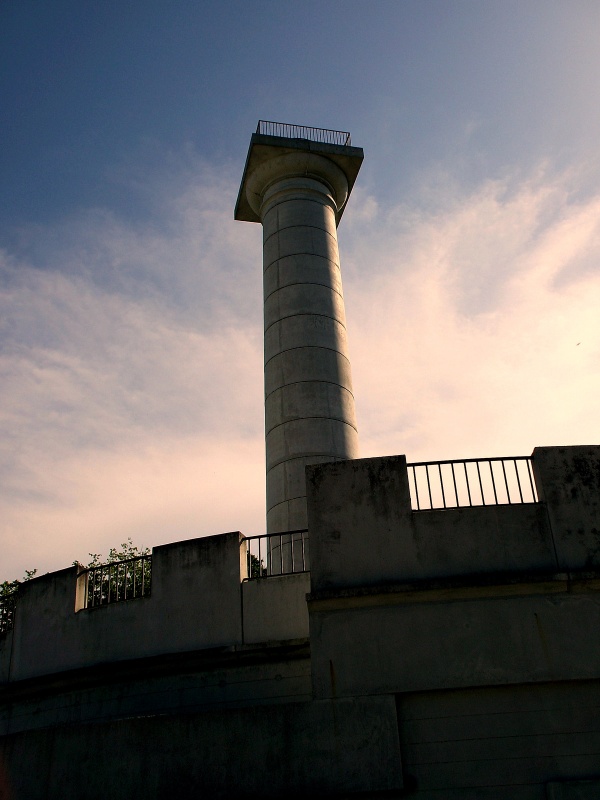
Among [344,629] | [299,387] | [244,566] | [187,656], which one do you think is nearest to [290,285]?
[299,387]

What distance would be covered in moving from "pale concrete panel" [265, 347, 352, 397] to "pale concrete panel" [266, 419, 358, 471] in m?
1.10

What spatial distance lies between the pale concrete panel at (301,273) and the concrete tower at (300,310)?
0.03 meters

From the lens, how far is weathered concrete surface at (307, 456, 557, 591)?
372 inches

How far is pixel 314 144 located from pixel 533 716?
651 inches

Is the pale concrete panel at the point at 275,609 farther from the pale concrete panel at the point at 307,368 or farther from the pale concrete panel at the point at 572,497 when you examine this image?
the pale concrete panel at the point at 307,368

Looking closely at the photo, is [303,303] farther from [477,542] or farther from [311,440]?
[477,542]

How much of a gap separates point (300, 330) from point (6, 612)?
30.0ft

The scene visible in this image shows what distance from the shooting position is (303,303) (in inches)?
741

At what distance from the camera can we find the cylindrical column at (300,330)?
1719 centimetres

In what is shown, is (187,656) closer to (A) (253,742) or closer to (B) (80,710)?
(B) (80,710)

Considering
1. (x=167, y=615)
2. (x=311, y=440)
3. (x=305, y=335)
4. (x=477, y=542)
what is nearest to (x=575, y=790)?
(x=477, y=542)

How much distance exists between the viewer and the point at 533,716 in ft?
28.3

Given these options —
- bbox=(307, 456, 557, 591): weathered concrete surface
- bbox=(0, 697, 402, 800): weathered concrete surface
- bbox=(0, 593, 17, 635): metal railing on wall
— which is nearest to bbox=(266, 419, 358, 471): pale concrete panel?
bbox=(0, 593, 17, 635): metal railing on wall

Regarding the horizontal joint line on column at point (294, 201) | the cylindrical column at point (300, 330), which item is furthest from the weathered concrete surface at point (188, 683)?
the horizontal joint line on column at point (294, 201)
